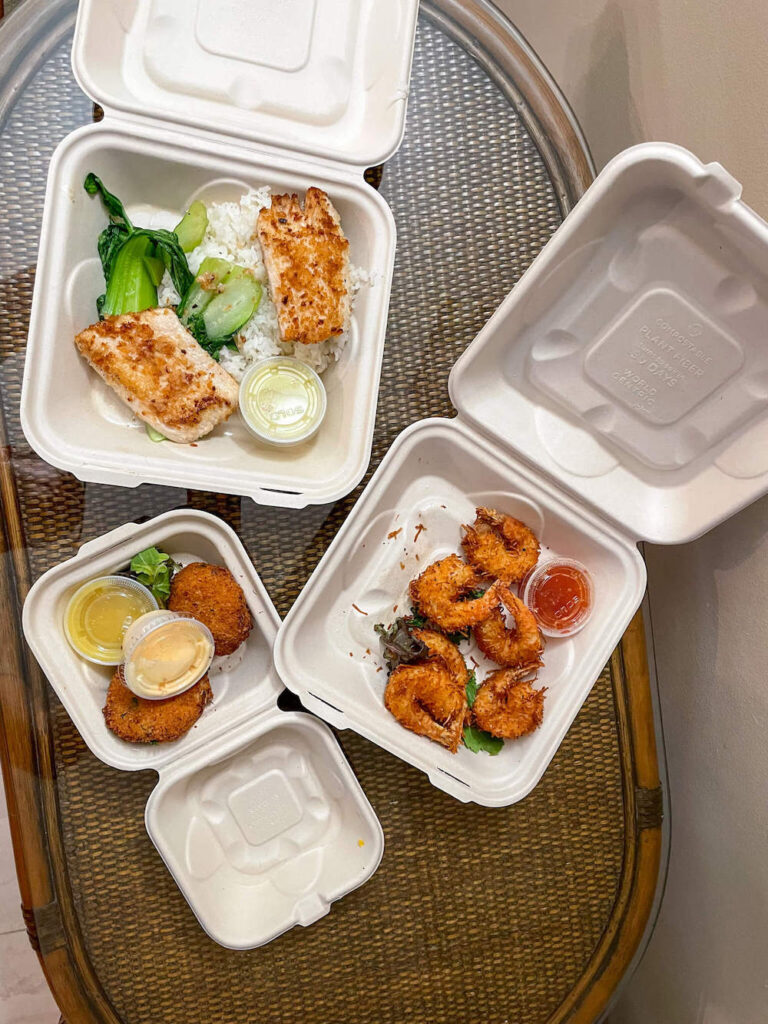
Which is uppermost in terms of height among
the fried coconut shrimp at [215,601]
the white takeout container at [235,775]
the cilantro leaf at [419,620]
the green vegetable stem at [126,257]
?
the green vegetable stem at [126,257]

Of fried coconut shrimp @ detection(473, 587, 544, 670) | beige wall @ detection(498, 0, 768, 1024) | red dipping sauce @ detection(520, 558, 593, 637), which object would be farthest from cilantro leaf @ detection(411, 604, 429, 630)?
beige wall @ detection(498, 0, 768, 1024)

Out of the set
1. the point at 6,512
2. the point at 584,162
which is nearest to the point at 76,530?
the point at 6,512

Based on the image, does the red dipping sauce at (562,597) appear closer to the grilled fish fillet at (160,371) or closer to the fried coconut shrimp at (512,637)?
the fried coconut shrimp at (512,637)

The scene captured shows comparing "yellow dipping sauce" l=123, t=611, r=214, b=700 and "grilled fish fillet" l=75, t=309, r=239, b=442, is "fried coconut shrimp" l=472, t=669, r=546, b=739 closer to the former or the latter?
"yellow dipping sauce" l=123, t=611, r=214, b=700

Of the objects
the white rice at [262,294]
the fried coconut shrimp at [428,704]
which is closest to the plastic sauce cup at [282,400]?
the white rice at [262,294]

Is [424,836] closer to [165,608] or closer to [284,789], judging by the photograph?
[284,789]

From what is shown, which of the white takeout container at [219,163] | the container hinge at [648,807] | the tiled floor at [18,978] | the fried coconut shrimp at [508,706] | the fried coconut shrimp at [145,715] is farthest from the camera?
the tiled floor at [18,978]
